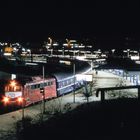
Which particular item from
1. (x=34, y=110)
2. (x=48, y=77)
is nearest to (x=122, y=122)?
(x=34, y=110)

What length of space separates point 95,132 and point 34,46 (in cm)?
10747

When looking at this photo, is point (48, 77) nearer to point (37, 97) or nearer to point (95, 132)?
point (37, 97)

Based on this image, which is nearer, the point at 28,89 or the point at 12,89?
the point at 12,89

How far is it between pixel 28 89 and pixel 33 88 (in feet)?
3.08

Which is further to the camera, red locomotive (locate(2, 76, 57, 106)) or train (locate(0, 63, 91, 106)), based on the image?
red locomotive (locate(2, 76, 57, 106))

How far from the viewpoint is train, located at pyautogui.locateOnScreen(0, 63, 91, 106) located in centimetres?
2841

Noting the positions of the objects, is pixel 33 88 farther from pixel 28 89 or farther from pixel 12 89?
pixel 12 89

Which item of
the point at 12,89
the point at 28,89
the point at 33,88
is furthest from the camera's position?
the point at 33,88

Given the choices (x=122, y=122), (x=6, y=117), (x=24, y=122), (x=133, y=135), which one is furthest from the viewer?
(x=6, y=117)

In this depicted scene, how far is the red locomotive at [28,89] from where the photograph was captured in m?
28.5

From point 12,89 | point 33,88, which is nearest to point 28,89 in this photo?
point 33,88

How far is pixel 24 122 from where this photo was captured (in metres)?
21.5

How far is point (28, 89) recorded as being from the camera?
31047 millimetres

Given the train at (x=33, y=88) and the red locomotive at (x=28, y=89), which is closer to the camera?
the train at (x=33, y=88)
